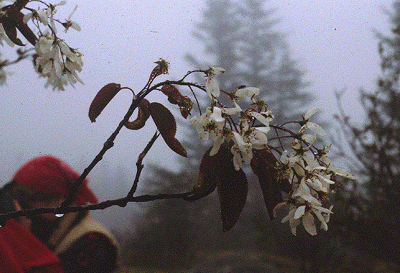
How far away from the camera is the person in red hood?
22.9 inches

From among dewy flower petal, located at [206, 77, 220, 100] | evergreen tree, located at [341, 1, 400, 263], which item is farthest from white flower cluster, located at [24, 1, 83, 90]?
evergreen tree, located at [341, 1, 400, 263]

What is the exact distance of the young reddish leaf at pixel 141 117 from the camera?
299 millimetres

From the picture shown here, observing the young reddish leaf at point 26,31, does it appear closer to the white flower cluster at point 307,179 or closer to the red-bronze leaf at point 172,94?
the red-bronze leaf at point 172,94

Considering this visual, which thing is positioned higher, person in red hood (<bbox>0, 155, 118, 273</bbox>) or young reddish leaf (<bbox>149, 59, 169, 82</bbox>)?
young reddish leaf (<bbox>149, 59, 169, 82</bbox>)

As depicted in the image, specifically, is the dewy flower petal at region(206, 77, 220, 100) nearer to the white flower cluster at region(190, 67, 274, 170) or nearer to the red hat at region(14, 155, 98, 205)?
the white flower cluster at region(190, 67, 274, 170)

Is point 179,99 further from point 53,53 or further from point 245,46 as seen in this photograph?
point 245,46

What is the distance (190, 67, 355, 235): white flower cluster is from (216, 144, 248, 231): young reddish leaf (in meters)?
0.02

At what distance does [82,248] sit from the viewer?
0.65 m

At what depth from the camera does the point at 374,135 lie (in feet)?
5.48

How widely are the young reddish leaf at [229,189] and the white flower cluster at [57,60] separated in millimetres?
156

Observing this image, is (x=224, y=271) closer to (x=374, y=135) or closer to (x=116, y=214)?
(x=116, y=214)

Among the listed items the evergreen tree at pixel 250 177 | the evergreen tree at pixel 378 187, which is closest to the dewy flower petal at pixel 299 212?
the evergreen tree at pixel 250 177

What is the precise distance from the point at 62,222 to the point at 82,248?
0.07m

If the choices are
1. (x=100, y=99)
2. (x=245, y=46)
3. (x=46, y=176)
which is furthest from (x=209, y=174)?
(x=245, y=46)
